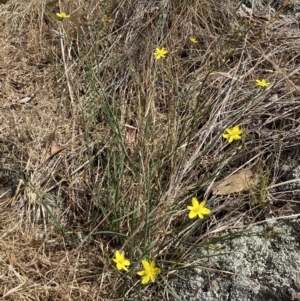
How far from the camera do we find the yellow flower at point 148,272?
161cm

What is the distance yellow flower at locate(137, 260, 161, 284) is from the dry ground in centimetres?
5

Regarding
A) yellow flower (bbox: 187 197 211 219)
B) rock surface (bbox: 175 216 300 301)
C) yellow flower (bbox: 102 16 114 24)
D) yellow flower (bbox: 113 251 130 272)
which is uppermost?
yellow flower (bbox: 102 16 114 24)

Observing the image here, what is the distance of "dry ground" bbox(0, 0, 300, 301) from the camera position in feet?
5.88

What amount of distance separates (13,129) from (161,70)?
68 centimetres

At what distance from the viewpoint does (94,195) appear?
1935 millimetres

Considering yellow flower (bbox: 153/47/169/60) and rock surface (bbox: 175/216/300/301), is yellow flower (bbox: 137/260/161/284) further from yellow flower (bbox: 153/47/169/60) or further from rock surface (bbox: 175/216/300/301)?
yellow flower (bbox: 153/47/169/60)

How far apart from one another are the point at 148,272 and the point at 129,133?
68 centimetres

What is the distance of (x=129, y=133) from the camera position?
2.14m

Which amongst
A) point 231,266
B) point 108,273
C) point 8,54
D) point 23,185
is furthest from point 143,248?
point 8,54

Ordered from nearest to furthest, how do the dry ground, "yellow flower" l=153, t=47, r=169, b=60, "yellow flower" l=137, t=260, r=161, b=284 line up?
"yellow flower" l=137, t=260, r=161, b=284 → the dry ground → "yellow flower" l=153, t=47, r=169, b=60

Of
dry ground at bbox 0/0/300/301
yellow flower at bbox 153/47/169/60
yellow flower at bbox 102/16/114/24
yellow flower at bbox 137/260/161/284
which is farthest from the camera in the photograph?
yellow flower at bbox 102/16/114/24

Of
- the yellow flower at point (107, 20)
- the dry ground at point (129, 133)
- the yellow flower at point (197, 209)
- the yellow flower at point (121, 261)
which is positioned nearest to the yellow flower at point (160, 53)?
the dry ground at point (129, 133)

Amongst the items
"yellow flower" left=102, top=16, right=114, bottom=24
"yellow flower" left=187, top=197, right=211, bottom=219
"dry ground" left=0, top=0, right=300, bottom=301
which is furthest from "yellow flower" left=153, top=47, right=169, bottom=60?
"yellow flower" left=187, top=197, right=211, bottom=219

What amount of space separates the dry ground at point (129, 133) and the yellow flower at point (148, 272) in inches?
1.9
